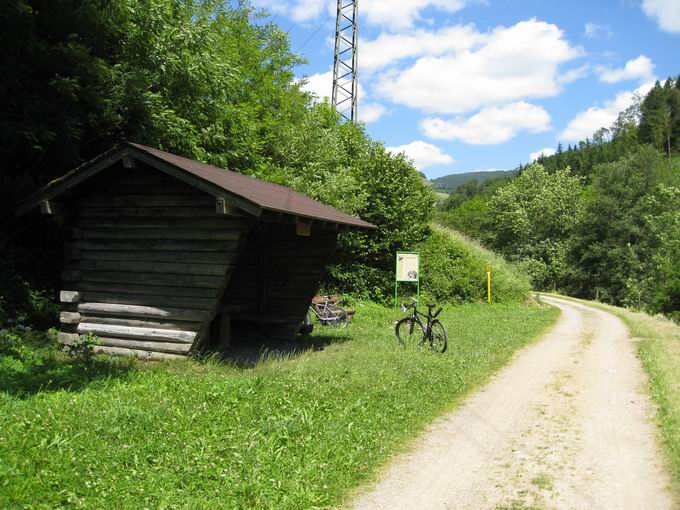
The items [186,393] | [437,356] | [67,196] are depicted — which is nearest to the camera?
[186,393]

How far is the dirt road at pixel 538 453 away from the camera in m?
4.46

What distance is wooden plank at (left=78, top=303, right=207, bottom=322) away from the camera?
28.0 feet

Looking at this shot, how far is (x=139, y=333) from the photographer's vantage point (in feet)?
29.2

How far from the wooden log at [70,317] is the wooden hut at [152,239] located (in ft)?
0.05

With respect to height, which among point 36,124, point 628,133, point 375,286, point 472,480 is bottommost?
point 472,480

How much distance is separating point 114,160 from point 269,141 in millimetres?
14375

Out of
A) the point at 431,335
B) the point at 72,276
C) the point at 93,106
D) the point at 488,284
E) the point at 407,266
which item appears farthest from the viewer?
the point at 488,284

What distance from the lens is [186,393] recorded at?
21.2 feet

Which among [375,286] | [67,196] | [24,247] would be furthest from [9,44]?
[375,286]

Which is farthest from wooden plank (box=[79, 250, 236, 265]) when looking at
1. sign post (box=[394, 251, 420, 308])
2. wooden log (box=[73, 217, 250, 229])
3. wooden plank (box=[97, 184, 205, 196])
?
sign post (box=[394, 251, 420, 308])

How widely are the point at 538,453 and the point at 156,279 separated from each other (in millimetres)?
6341

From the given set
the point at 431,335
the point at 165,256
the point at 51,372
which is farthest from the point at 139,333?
the point at 431,335

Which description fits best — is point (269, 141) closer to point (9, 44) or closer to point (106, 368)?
point (9, 44)

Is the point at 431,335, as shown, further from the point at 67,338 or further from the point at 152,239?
the point at 67,338
